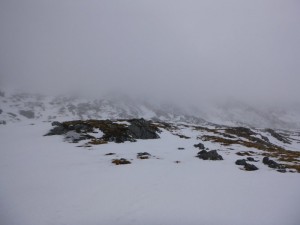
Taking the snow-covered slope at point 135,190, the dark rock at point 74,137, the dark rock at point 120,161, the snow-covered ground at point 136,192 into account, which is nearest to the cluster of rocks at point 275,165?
the snow-covered slope at point 135,190

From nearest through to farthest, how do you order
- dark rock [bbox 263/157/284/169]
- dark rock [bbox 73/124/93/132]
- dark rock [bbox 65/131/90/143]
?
dark rock [bbox 263/157/284/169] < dark rock [bbox 65/131/90/143] < dark rock [bbox 73/124/93/132]

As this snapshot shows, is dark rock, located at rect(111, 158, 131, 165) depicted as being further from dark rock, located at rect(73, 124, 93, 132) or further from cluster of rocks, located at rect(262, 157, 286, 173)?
dark rock, located at rect(73, 124, 93, 132)

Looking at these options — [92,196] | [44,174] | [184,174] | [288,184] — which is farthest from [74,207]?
[288,184]

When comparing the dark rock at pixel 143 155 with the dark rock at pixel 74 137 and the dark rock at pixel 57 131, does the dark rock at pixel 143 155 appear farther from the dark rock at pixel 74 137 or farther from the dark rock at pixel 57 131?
the dark rock at pixel 57 131

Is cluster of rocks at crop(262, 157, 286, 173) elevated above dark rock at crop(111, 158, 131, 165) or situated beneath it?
situated beneath

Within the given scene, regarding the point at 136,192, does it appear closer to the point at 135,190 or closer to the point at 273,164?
the point at 135,190

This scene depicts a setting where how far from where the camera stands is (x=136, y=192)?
1742cm

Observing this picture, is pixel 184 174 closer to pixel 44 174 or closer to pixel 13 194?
pixel 44 174

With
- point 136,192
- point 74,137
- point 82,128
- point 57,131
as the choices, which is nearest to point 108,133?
point 82,128

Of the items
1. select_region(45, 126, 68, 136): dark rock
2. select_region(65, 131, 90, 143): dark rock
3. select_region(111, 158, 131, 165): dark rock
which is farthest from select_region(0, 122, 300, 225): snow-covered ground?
select_region(45, 126, 68, 136): dark rock

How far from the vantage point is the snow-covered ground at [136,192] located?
45.3ft

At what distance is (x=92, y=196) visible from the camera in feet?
53.6

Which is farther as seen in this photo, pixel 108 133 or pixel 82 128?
pixel 82 128

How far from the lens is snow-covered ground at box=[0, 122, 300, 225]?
45.3 ft
